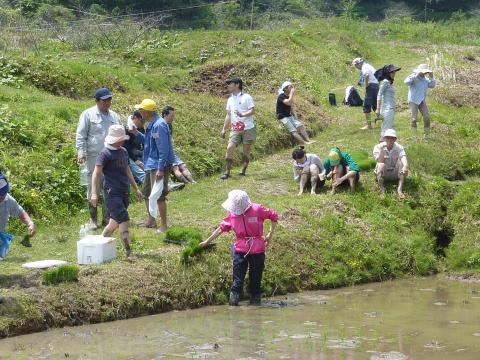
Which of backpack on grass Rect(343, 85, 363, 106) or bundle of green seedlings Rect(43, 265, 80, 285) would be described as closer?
bundle of green seedlings Rect(43, 265, 80, 285)

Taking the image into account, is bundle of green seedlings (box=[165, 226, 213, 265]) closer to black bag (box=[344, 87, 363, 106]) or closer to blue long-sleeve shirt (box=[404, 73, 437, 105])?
blue long-sleeve shirt (box=[404, 73, 437, 105])

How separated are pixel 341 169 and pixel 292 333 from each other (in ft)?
18.8

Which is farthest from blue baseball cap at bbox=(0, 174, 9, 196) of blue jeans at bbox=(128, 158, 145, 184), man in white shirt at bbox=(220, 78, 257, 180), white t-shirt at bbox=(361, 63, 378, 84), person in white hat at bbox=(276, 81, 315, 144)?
white t-shirt at bbox=(361, 63, 378, 84)

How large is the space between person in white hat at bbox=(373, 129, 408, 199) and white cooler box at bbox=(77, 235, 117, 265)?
5813mm

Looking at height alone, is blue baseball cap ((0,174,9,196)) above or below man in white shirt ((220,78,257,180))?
below

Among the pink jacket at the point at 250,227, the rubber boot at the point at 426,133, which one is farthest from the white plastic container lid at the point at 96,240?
the rubber boot at the point at 426,133

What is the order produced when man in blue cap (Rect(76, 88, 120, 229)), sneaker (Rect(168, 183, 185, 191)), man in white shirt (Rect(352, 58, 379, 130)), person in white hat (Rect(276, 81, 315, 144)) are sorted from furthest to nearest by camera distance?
man in white shirt (Rect(352, 58, 379, 130))
person in white hat (Rect(276, 81, 315, 144))
sneaker (Rect(168, 183, 185, 191))
man in blue cap (Rect(76, 88, 120, 229))

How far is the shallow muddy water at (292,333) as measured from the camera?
34.0 feet

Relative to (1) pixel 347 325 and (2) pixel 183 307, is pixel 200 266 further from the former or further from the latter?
(1) pixel 347 325

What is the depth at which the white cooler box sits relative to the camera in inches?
492

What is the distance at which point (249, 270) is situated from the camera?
1271cm

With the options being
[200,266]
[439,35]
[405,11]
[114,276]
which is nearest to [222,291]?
[200,266]

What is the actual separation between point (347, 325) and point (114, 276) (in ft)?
9.95

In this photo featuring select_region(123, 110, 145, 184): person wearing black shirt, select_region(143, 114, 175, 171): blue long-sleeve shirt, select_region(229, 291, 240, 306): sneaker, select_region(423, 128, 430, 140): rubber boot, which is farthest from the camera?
select_region(423, 128, 430, 140): rubber boot
